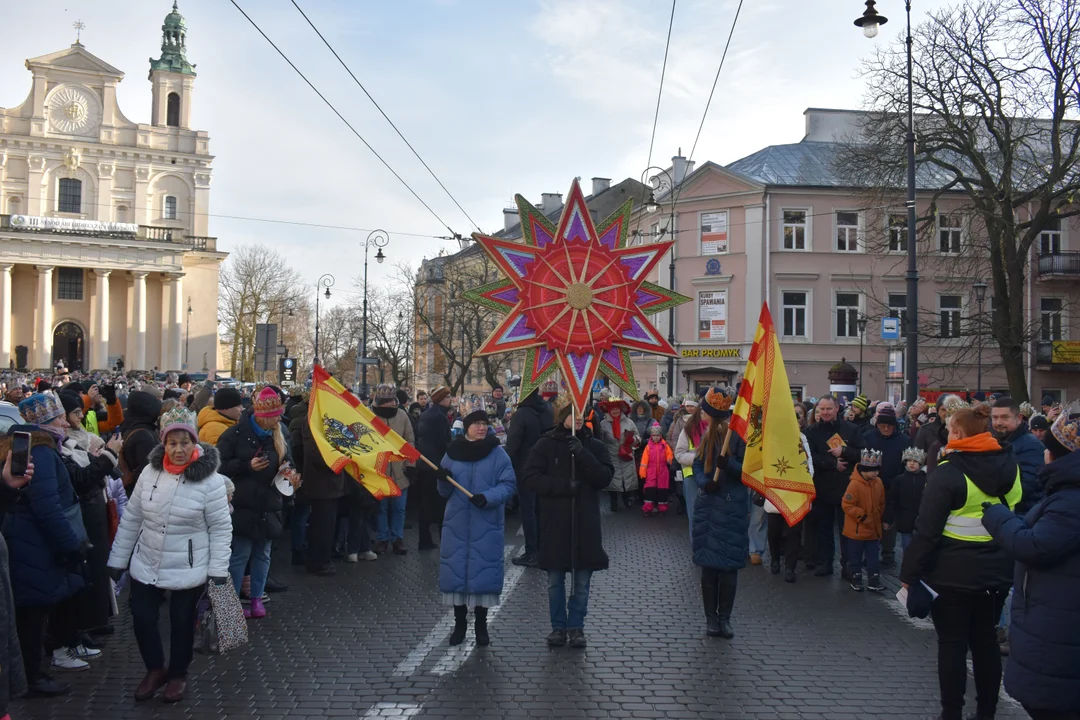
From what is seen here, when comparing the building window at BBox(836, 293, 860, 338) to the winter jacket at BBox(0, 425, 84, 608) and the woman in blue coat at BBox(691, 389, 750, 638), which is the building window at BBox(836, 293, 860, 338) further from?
the winter jacket at BBox(0, 425, 84, 608)

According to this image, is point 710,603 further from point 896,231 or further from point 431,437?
point 896,231

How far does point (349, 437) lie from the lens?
28.2ft

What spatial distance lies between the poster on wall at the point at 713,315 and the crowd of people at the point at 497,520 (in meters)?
28.9

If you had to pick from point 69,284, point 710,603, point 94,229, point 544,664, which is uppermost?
point 94,229

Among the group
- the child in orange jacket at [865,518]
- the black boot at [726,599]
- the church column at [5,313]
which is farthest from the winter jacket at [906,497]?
the church column at [5,313]

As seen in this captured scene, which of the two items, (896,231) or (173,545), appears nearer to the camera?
(173,545)

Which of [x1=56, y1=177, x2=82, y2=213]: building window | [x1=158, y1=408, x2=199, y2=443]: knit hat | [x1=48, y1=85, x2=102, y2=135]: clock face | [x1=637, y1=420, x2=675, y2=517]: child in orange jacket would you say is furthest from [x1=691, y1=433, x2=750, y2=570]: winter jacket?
[x1=48, y1=85, x2=102, y2=135]: clock face

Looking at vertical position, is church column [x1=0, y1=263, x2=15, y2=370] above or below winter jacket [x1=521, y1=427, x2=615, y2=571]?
above

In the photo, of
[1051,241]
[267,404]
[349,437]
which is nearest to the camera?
[267,404]

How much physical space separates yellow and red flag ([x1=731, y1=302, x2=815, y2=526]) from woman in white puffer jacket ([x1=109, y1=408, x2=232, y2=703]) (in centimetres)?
406

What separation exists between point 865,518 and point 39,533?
24.7 feet

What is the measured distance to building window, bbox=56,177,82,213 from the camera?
67.2 metres

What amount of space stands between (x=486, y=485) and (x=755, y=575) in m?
4.52

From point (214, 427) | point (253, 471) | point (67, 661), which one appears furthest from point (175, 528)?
point (214, 427)
